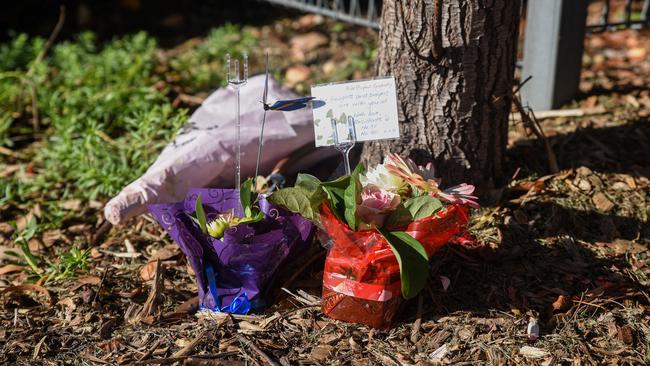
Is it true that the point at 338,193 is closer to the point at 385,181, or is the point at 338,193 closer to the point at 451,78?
the point at 385,181

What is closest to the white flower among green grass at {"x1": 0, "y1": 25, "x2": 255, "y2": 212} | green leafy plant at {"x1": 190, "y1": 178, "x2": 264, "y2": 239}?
green leafy plant at {"x1": 190, "y1": 178, "x2": 264, "y2": 239}

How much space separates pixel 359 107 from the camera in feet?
6.88

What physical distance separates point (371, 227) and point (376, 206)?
6 centimetres

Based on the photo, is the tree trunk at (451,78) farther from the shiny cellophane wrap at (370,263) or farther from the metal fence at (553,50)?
the metal fence at (553,50)

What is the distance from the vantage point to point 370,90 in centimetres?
210

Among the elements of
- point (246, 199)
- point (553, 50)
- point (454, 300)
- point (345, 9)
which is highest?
point (345, 9)

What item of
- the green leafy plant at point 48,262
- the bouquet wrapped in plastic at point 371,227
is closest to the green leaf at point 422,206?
the bouquet wrapped in plastic at point 371,227

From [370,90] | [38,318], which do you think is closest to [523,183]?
[370,90]

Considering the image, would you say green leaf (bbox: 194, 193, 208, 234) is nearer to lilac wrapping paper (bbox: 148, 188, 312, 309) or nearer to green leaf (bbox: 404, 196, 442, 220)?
→ lilac wrapping paper (bbox: 148, 188, 312, 309)

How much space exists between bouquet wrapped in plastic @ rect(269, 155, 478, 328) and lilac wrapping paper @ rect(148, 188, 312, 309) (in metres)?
0.12

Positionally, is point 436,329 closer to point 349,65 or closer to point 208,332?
point 208,332

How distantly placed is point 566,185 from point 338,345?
109cm

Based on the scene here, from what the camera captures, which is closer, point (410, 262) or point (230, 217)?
point (410, 262)

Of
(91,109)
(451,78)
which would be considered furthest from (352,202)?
(91,109)
